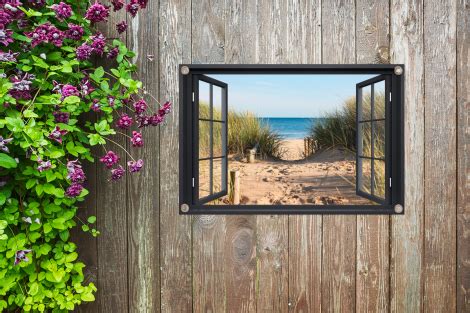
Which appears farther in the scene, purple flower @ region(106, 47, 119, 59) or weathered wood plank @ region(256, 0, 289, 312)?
weathered wood plank @ region(256, 0, 289, 312)

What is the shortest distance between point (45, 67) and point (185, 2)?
70 centimetres

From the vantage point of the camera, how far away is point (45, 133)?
4.36ft

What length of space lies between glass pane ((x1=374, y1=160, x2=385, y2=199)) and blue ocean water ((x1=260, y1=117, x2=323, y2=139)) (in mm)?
2536

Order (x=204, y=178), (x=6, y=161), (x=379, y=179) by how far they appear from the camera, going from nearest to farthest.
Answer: (x=6, y=161) → (x=204, y=178) → (x=379, y=179)

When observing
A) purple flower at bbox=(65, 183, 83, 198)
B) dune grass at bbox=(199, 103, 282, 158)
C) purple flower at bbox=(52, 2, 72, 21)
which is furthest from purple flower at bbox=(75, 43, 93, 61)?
dune grass at bbox=(199, 103, 282, 158)

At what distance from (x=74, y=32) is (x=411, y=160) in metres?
1.49

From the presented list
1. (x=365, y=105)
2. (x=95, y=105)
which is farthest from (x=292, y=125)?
(x=95, y=105)

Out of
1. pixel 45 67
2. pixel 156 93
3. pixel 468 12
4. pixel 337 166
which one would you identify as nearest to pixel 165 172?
pixel 156 93

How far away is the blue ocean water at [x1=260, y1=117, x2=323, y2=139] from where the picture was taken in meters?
4.68

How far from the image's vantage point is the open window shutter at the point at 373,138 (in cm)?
178

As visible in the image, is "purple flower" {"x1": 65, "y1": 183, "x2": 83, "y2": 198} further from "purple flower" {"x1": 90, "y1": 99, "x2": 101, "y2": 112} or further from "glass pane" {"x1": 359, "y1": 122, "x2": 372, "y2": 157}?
"glass pane" {"x1": 359, "y1": 122, "x2": 372, "y2": 157}

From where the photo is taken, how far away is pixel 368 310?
1.71m

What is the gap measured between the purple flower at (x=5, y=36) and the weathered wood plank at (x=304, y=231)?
109 cm

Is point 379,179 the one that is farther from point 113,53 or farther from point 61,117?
point 61,117
